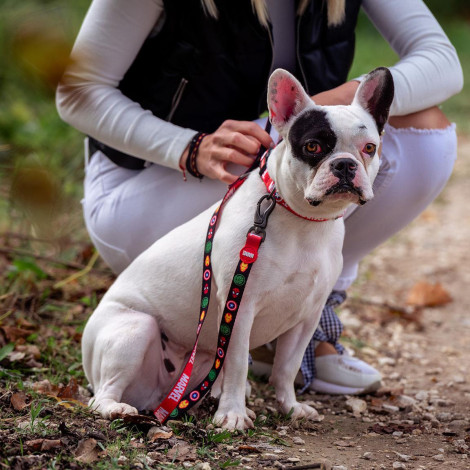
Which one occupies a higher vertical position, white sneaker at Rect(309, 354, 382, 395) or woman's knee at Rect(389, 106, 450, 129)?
woman's knee at Rect(389, 106, 450, 129)

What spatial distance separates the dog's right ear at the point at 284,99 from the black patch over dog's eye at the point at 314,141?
0.27ft

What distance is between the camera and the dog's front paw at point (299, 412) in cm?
218

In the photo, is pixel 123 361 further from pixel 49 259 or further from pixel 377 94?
pixel 49 259

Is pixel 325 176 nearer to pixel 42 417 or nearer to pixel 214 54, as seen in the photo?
pixel 214 54

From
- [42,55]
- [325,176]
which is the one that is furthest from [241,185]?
[42,55]

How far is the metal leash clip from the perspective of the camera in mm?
1965

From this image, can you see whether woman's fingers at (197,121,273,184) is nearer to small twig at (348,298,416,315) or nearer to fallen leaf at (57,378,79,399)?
fallen leaf at (57,378,79,399)

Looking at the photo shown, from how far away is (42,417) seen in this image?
1935 millimetres

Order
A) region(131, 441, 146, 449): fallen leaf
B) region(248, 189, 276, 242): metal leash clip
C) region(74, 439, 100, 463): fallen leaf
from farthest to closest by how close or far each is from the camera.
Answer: region(248, 189, 276, 242): metal leash clip
region(131, 441, 146, 449): fallen leaf
region(74, 439, 100, 463): fallen leaf

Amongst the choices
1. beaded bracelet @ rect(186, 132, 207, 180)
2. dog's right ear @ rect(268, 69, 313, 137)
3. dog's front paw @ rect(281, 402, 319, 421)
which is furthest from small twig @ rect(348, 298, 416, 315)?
dog's right ear @ rect(268, 69, 313, 137)

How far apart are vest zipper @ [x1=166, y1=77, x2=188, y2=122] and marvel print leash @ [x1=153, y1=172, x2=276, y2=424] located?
54cm

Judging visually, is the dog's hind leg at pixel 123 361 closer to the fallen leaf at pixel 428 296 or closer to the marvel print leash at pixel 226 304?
the marvel print leash at pixel 226 304

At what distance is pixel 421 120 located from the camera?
263 centimetres

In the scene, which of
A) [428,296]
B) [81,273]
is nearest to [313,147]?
[81,273]
